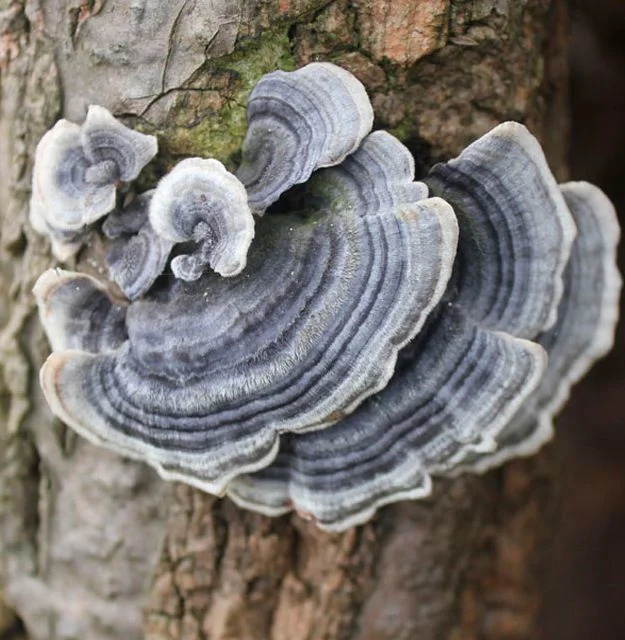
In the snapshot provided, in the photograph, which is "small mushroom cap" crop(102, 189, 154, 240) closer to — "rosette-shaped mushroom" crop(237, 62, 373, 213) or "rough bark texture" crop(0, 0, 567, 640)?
"rough bark texture" crop(0, 0, 567, 640)

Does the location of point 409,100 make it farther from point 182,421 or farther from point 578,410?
point 578,410

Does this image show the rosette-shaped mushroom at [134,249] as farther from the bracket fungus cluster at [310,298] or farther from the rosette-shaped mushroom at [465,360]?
the rosette-shaped mushroom at [465,360]

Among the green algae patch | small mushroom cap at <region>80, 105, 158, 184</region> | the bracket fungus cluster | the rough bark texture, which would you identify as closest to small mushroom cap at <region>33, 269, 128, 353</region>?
the bracket fungus cluster

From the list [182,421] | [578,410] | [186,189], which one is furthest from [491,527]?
[578,410]

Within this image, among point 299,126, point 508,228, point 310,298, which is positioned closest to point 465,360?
point 508,228

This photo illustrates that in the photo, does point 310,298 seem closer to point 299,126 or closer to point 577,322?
point 299,126

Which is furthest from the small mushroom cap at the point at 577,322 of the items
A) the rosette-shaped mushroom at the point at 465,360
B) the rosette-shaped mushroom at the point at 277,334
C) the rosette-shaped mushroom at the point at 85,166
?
the rosette-shaped mushroom at the point at 85,166

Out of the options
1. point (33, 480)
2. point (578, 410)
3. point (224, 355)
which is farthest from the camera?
point (578, 410)
